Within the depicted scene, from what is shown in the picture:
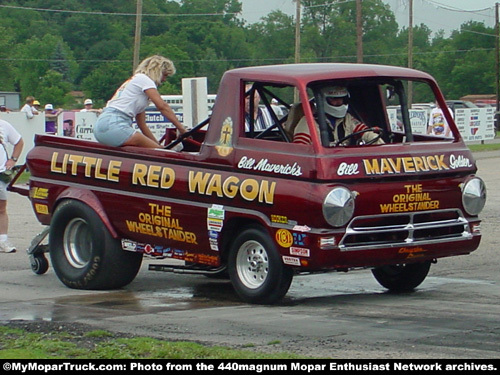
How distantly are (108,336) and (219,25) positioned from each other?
10445 cm

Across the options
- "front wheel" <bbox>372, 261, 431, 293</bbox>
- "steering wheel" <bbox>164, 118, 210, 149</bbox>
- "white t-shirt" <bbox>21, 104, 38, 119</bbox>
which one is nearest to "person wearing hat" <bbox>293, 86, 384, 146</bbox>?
"steering wheel" <bbox>164, 118, 210, 149</bbox>

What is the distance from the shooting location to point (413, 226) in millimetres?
8867

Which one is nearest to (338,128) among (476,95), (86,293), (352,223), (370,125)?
(370,125)

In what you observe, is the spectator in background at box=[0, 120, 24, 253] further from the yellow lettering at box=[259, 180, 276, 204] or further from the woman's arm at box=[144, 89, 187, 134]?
the yellow lettering at box=[259, 180, 276, 204]

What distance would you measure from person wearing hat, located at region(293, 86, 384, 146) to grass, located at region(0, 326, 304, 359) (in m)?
2.83

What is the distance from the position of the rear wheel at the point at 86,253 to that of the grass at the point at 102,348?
2868 mm

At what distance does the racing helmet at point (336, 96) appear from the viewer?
30.6 feet

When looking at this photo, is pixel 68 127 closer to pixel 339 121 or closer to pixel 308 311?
pixel 339 121

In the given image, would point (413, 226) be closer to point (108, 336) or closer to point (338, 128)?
point (338, 128)

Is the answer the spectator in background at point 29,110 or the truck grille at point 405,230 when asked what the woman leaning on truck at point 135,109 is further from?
the spectator in background at point 29,110

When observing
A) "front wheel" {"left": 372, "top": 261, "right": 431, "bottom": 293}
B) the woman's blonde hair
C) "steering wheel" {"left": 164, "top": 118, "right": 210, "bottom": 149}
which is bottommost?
"front wheel" {"left": 372, "top": 261, "right": 431, "bottom": 293}

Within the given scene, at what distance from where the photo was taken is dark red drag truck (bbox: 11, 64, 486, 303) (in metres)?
8.52

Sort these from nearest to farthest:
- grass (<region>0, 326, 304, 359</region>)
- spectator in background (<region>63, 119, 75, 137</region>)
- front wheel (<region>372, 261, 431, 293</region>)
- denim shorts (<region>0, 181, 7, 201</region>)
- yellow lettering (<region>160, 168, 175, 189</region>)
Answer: grass (<region>0, 326, 304, 359</region>)
yellow lettering (<region>160, 168, 175, 189</region>)
front wheel (<region>372, 261, 431, 293</region>)
denim shorts (<region>0, 181, 7, 201</region>)
spectator in background (<region>63, 119, 75, 137</region>)

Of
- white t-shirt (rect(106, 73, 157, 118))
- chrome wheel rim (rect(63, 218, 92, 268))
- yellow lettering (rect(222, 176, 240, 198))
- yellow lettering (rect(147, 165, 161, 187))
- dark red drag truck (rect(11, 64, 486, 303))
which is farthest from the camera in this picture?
chrome wheel rim (rect(63, 218, 92, 268))
